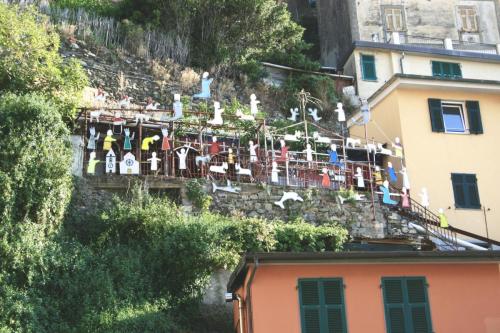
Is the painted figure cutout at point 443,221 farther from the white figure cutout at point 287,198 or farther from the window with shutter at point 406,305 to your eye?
the window with shutter at point 406,305

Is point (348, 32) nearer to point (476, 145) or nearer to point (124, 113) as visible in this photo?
point (476, 145)

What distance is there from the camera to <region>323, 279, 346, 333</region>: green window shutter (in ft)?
A: 42.9

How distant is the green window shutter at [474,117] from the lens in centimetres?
2372

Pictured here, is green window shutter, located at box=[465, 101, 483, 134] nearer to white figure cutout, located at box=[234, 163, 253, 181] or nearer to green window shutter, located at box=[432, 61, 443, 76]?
green window shutter, located at box=[432, 61, 443, 76]

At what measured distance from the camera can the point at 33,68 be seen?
19.1 metres

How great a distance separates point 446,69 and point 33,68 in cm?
1778

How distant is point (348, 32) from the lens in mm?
34000

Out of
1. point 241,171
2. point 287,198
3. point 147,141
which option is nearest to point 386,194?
point 287,198

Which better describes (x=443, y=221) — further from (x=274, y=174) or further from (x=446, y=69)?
(x=446, y=69)

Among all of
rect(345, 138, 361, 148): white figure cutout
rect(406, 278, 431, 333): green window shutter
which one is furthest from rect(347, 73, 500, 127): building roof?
rect(406, 278, 431, 333): green window shutter

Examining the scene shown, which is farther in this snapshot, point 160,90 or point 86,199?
point 160,90

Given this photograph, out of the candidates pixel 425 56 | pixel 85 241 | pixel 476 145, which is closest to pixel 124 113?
pixel 85 241

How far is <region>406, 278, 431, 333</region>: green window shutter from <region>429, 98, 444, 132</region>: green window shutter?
10.6 metres

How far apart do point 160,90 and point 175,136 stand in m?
6.08
